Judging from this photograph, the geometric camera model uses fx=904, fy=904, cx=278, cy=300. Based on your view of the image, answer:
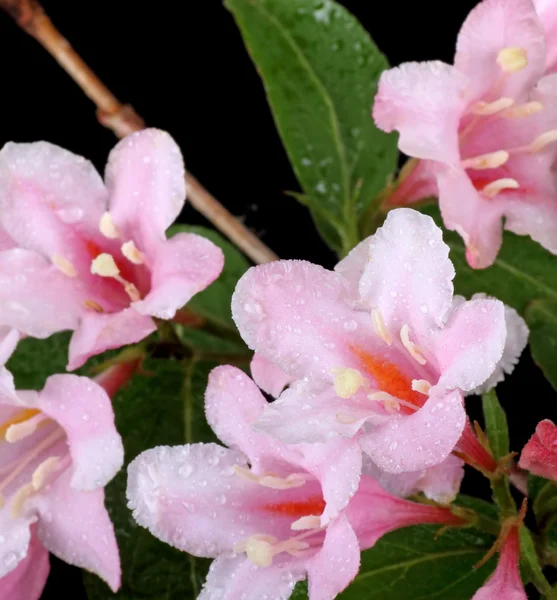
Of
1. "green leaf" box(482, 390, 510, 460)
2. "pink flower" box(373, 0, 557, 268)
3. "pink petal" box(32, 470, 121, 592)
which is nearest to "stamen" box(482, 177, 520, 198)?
"pink flower" box(373, 0, 557, 268)

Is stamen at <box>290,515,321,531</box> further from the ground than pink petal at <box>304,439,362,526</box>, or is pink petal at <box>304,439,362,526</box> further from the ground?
pink petal at <box>304,439,362,526</box>

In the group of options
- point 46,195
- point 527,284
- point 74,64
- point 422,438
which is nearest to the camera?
point 422,438

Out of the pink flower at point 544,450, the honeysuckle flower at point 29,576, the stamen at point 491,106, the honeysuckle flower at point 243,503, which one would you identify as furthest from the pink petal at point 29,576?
the stamen at point 491,106

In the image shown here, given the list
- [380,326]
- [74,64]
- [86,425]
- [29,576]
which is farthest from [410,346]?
[74,64]

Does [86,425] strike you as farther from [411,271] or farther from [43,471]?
[411,271]

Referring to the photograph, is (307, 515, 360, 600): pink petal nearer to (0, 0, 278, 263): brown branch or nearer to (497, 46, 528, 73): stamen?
(497, 46, 528, 73): stamen

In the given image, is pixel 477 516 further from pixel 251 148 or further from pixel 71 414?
pixel 251 148
